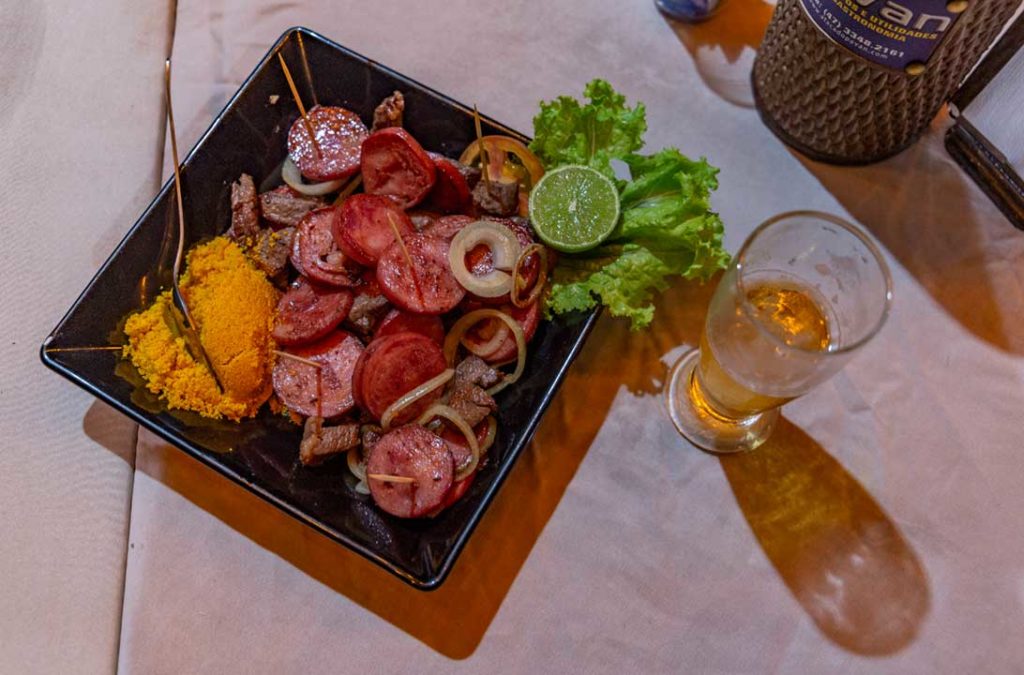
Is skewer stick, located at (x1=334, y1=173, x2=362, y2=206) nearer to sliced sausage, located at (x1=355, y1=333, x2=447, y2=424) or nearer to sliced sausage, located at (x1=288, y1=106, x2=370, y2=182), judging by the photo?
sliced sausage, located at (x1=288, y1=106, x2=370, y2=182)

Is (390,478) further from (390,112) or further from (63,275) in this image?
(63,275)

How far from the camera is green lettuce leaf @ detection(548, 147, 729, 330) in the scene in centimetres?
138

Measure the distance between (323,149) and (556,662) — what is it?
37.0 inches

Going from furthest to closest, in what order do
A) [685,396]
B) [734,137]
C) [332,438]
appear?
[734,137], [685,396], [332,438]

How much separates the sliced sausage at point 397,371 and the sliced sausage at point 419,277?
0.06 m

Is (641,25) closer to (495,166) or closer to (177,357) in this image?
(495,166)

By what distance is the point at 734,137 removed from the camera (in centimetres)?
163

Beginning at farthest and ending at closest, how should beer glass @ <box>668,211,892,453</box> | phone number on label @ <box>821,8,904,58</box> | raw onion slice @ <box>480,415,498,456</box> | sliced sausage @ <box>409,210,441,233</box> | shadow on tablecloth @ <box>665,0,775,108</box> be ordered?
shadow on tablecloth @ <box>665,0,775,108</box> < sliced sausage @ <box>409,210,441,233</box> < raw onion slice @ <box>480,415,498,456</box> < phone number on label @ <box>821,8,904,58</box> < beer glass @ <box>668,211,892,453</box>

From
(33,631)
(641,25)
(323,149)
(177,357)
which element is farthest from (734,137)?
(33,631)

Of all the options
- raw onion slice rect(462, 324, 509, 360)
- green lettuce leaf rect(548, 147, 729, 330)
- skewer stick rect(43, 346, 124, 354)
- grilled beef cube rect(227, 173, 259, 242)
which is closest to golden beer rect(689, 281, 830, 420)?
green lettuce leaf rect(548, 147, 729, 330)

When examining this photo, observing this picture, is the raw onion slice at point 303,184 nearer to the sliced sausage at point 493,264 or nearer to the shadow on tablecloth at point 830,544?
the sliced sausage at point 493,264

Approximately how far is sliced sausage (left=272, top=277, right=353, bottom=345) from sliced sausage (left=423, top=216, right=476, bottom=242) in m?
0.17

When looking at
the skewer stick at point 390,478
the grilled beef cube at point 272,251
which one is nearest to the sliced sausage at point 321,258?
the grilled beef cube at point 272,251

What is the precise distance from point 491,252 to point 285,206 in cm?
37
